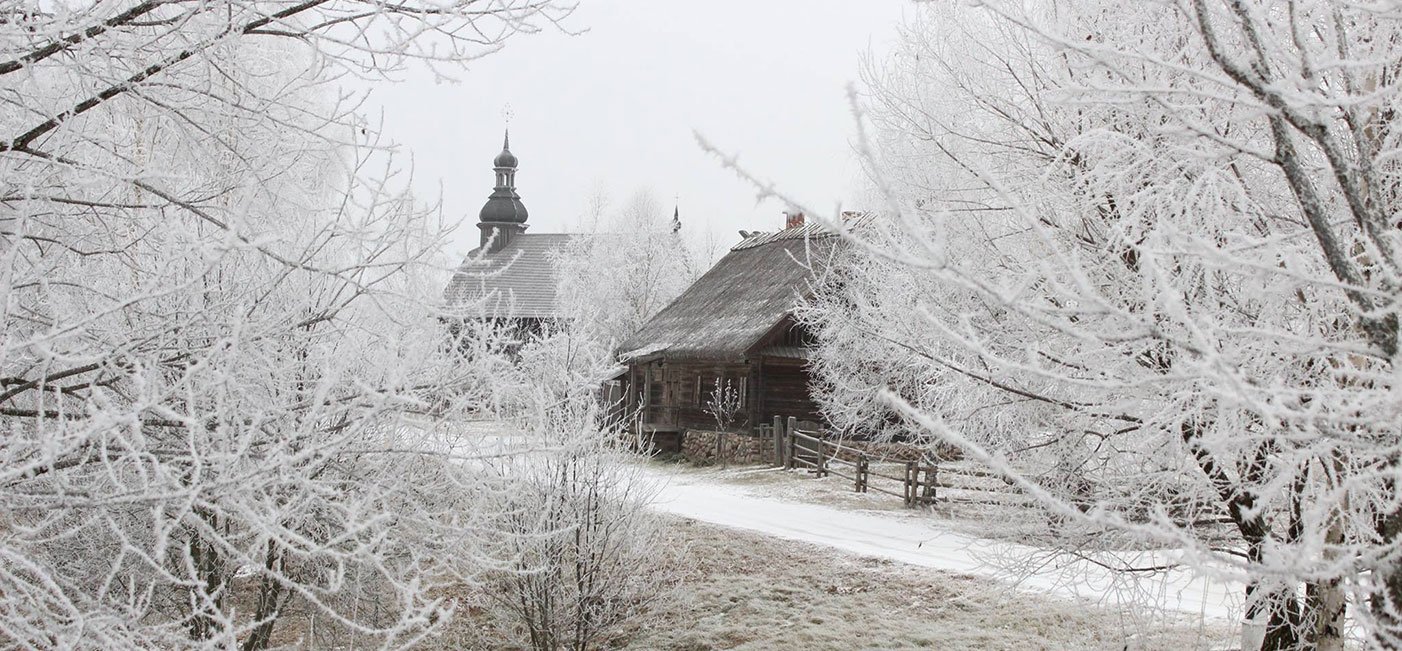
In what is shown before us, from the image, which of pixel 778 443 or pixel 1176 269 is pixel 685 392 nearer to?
pixel 778 443

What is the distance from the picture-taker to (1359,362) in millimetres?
4863

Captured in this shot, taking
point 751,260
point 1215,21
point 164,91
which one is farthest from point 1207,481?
point 751,260

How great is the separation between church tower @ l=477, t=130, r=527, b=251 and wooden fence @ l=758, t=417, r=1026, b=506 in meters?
34.5

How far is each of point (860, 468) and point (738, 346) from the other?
5698mm

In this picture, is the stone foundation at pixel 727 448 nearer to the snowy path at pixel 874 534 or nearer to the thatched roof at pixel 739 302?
the thatched roof at pixel 739 302

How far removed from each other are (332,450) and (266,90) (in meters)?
2.27

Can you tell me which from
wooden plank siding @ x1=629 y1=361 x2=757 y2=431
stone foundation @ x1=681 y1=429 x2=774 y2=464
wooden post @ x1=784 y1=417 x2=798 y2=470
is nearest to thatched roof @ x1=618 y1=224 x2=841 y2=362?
wooden plank siding @ x1=629 y1=361 x2=757 y2=431

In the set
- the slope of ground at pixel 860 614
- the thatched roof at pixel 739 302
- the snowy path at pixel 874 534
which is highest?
the thatched roof at pixel 739 302

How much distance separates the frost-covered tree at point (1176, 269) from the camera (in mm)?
2092

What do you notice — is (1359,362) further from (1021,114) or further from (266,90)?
(266,90)

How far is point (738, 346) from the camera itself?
21.6 metres

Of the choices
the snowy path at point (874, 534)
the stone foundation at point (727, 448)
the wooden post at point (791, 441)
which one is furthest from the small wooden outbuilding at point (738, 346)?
the snowy path at point (874, 534)

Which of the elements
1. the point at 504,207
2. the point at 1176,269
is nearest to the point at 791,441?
the point at 1176,269

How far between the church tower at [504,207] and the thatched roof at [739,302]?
83.6ft
